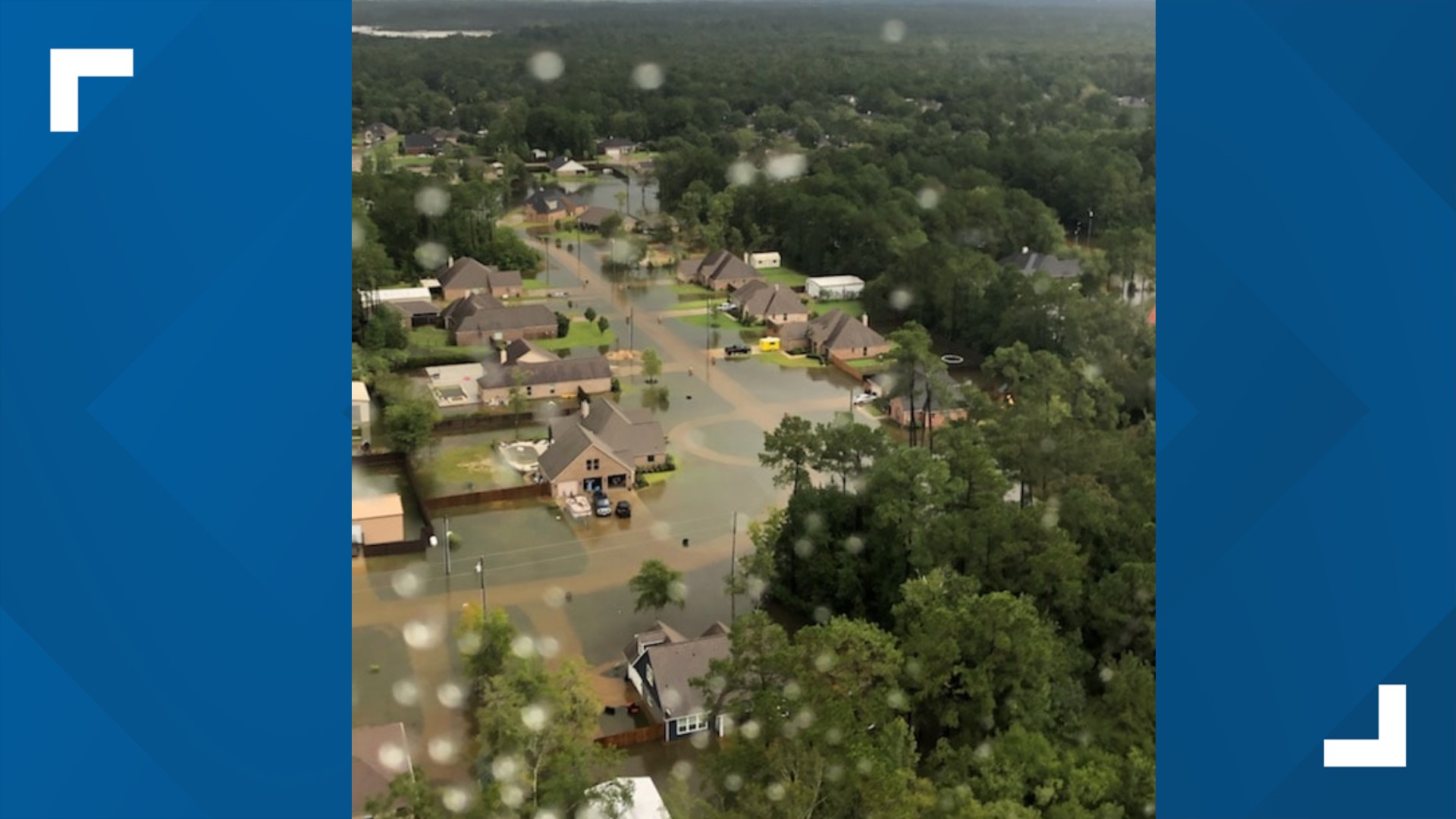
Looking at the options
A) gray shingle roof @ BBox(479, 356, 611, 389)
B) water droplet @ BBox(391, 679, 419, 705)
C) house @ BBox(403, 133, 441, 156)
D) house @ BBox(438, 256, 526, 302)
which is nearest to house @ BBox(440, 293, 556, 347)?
house @ BBox(438, 256, 526, 302)

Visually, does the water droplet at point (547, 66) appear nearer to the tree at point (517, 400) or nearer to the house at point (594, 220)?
the house at point (594, 220)

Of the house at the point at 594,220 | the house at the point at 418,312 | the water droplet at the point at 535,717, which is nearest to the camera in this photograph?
the water droplet at the point at 535,717

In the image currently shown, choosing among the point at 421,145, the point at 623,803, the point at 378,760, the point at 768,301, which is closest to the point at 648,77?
the point at 421,145

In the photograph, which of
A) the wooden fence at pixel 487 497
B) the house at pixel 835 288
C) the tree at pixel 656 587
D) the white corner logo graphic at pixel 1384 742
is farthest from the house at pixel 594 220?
the white corner logo graphic at pixel 1384 742

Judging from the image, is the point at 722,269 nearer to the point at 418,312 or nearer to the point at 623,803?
the point at 418,312

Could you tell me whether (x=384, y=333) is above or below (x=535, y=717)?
above

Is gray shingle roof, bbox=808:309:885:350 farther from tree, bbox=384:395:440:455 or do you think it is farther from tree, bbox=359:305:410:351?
tree, bbox=384:395:440:455
